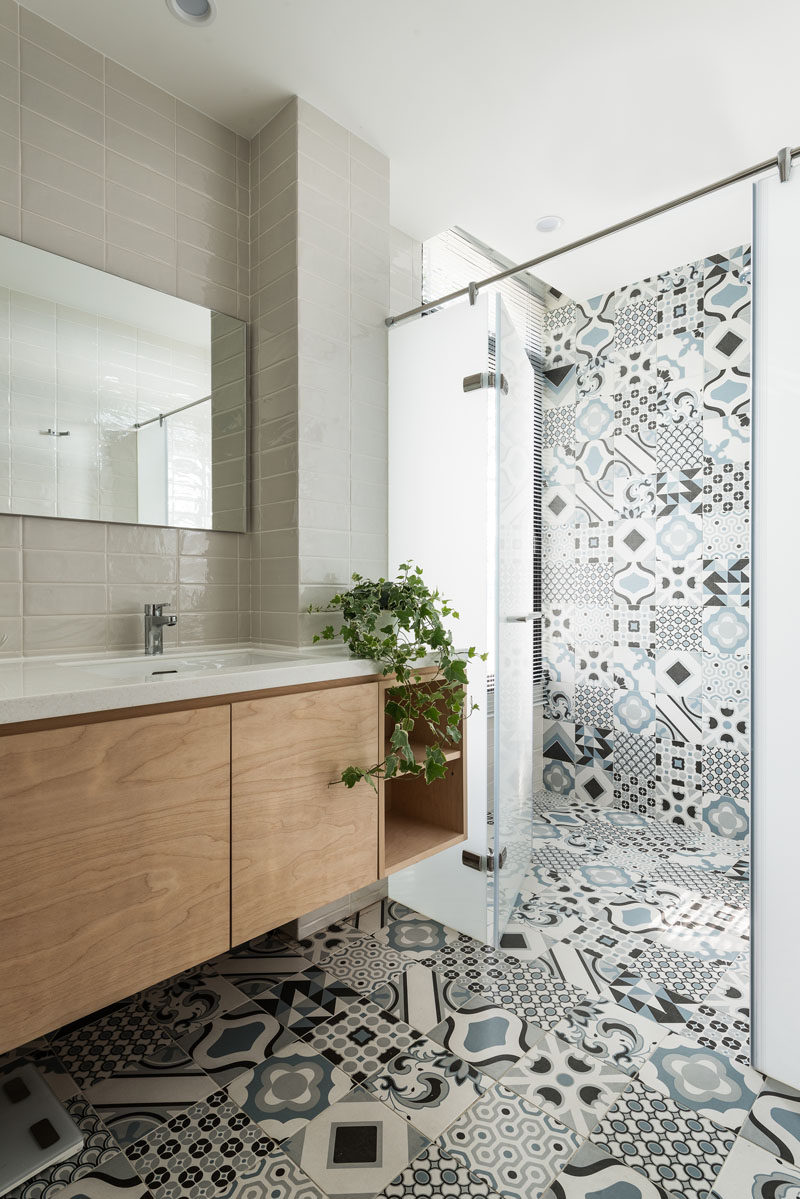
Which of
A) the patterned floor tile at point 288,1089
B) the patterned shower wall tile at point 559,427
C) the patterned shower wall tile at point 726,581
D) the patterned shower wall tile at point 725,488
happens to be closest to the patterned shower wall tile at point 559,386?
the patterned shower wall tile at point 559,427

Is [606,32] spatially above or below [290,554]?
above

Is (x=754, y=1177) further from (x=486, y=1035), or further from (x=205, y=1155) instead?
(x=205, y=1155)

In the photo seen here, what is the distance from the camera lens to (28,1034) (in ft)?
3.54

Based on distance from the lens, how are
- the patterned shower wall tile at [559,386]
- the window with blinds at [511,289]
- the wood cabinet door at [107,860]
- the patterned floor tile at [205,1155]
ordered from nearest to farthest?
the wood cabinet door at [107,860], the patterned floor tile at [205,1155], the window with blinds at [511,289], the patterned shower wall tile at [559,386]

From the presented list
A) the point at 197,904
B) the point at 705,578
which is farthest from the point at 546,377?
the point at 197,904

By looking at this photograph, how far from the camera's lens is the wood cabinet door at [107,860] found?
1058 mm

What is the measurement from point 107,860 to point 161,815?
0.39 ft

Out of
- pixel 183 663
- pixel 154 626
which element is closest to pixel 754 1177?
pixel 183 663

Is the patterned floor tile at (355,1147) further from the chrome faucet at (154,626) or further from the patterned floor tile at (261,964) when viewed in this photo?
the chrome faucet at (154,626)

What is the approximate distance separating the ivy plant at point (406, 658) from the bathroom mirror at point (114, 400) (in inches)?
22.6

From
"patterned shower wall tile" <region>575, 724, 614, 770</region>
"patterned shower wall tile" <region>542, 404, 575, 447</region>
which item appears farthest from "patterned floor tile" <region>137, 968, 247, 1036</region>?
"patterned shower wall tile" <region>542, 404, 575, 447</region>

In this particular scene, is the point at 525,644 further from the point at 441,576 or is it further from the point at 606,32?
the point at 606,32

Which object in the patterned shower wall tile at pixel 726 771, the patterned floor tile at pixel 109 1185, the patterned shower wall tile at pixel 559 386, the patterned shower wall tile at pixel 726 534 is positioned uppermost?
the patterned shower wall tile at pixel 559 386

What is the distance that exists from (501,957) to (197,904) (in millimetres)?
1021
